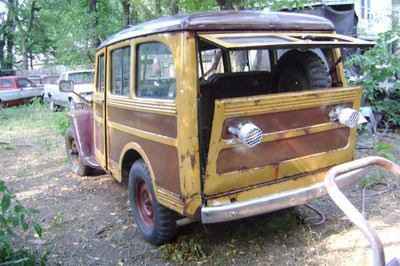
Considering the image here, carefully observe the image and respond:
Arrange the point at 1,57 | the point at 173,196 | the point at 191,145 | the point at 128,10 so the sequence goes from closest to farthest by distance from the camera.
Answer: the point at 191,145 → the point at 173,196 → the point at 128,10 → the point at 1,57

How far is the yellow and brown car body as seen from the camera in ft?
12.1

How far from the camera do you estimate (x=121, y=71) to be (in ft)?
16.6

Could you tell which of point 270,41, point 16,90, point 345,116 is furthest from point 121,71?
point 16,90

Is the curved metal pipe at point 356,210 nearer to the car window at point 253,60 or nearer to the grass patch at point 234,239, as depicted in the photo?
the grass patch at point 234,239

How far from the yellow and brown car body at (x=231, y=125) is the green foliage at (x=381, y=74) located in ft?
14.2

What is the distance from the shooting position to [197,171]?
3.70m

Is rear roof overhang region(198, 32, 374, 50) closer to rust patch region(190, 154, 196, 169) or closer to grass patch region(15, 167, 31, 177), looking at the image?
rust patch region(190, 154, 196, 169)

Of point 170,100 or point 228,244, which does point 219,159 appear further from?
point 228,244

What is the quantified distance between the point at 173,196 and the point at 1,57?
117 ft

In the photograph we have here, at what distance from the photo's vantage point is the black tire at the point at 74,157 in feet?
23.5

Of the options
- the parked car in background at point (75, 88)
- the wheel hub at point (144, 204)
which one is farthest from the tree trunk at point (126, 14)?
the wheel hub at point (144, 204)

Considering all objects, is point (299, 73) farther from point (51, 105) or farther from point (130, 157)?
point (51, 105)

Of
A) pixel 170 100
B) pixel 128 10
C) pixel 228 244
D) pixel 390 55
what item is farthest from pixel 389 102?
pixel 128 10

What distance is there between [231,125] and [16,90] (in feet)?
60.3
